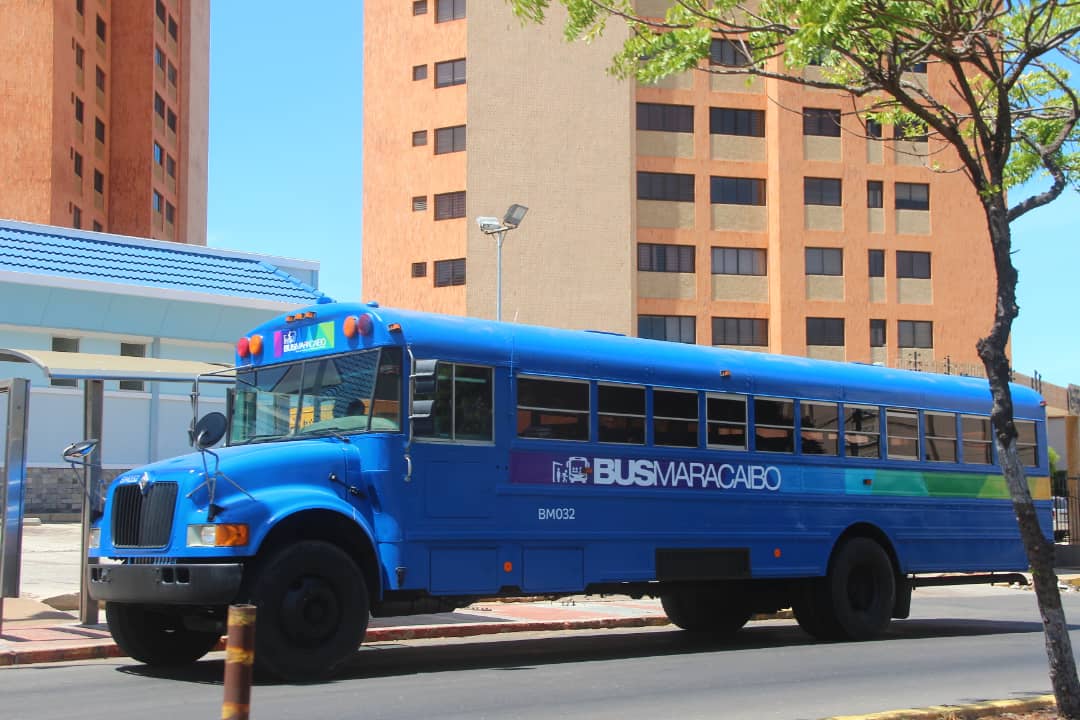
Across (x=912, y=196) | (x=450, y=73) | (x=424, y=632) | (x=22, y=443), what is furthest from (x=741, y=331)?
(x=22, y=443)

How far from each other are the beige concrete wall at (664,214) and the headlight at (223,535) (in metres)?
44.5

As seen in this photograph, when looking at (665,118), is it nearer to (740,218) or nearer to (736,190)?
(736,190)

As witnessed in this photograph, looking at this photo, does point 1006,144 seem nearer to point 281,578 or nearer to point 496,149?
point 281,578

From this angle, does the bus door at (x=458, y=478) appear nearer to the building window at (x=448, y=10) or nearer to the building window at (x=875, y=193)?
the building window at (x=448, y=10)

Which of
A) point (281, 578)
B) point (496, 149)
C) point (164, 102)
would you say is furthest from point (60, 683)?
point (164, 102)

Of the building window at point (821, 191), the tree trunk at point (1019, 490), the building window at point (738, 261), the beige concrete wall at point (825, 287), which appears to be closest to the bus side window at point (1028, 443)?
the tree trunk at point (1019, 490)

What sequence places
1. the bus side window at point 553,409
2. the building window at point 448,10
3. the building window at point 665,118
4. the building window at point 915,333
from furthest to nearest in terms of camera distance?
the building window at point 915,333 < the building window at point 665,118 < the building window at point 448,10 < the bus side window at point 553,409

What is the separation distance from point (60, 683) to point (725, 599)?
7.95 meters

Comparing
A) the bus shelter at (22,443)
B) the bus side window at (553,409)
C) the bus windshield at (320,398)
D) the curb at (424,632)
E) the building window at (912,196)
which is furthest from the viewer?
the building window at (912,196)

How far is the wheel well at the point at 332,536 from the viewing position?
11062 mm

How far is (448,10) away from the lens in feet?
180

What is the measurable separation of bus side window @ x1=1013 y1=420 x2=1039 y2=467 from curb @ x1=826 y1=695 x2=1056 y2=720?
8534 mm

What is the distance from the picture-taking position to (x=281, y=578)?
10812mm

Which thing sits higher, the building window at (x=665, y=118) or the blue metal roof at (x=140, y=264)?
the building window at (x=665, y=118)
